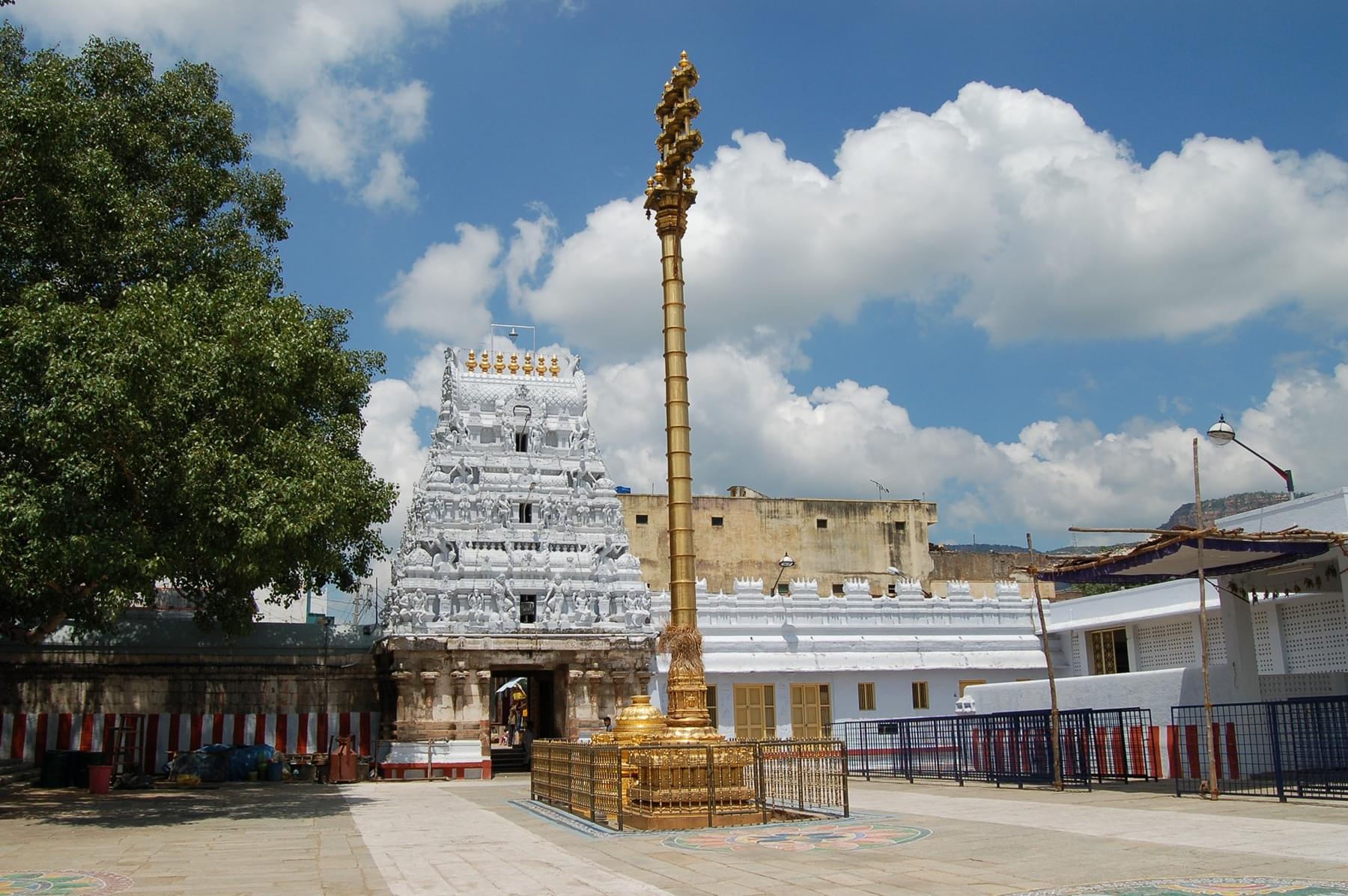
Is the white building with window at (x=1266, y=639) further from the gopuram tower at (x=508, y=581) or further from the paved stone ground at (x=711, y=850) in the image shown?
the gopuram tower at (x=508, y=581)

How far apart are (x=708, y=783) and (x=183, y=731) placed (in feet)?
61.7

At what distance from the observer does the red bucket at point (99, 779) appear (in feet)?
74.2

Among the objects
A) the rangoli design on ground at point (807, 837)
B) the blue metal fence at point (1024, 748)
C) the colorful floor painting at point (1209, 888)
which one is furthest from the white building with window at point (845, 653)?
the colorful floor painting at point (1209, 888)

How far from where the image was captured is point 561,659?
2909 cm

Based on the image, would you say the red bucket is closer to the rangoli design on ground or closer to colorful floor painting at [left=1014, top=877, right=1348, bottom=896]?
the rangoli design on ground

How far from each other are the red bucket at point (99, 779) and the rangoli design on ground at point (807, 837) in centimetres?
1500

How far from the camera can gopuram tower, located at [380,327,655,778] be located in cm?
2812

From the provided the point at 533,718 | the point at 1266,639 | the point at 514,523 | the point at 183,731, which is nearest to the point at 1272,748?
the point at 1266,639

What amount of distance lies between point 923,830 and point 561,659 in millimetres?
17156

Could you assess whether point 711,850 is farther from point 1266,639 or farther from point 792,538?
point 792,538

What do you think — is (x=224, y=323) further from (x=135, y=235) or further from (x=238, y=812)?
(x=238, y=812)

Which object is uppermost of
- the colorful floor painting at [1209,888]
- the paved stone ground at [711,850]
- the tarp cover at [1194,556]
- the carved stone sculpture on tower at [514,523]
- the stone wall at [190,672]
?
the carved stone sculpture on tower at [514,523]

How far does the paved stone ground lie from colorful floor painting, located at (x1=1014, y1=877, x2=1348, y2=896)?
0.14 feet

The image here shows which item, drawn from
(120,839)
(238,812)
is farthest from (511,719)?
(120,839)
